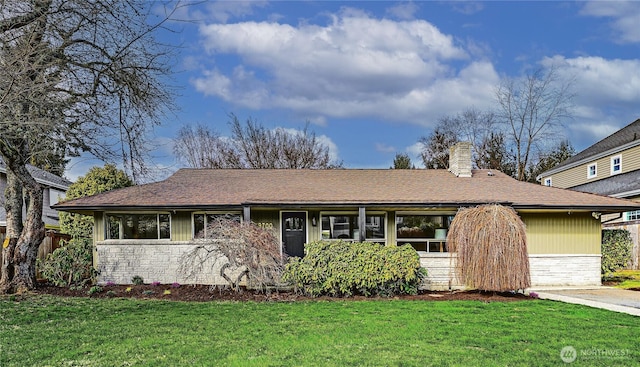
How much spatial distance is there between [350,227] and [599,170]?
17882 millimetres

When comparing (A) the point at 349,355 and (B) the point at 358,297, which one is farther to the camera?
(B) the point at 358,297

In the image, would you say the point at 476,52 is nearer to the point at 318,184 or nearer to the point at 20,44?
the point at 318,184

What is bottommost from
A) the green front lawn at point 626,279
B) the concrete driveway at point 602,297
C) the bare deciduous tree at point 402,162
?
the green front lawn at point 626,279

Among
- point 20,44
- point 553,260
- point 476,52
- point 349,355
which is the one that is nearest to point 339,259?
point 349,355

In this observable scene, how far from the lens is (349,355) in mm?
5953

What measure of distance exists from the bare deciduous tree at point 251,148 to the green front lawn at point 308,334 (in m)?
22.6

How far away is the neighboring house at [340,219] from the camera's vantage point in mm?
13164

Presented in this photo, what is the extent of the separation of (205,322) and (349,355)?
3213 mm

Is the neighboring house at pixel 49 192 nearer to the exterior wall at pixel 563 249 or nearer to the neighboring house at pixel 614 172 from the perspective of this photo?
the exterior wall at pixel 563 249

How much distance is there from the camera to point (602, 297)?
11438 millimetres

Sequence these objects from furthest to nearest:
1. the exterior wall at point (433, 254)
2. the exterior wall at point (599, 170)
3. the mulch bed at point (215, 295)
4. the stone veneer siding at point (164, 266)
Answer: the exterior wall at point (599, 170) → the exterior wall at point (433, 254) → the stone veneer siding at point (164, 266) → the mulch bed at point (215, 295)

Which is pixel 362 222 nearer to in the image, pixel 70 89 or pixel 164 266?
pixel 164 266

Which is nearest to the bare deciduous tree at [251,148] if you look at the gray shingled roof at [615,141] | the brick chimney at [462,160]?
the gray shingled roof at [615,141]

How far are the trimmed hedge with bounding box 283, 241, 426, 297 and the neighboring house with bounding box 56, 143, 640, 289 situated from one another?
1.25 m
